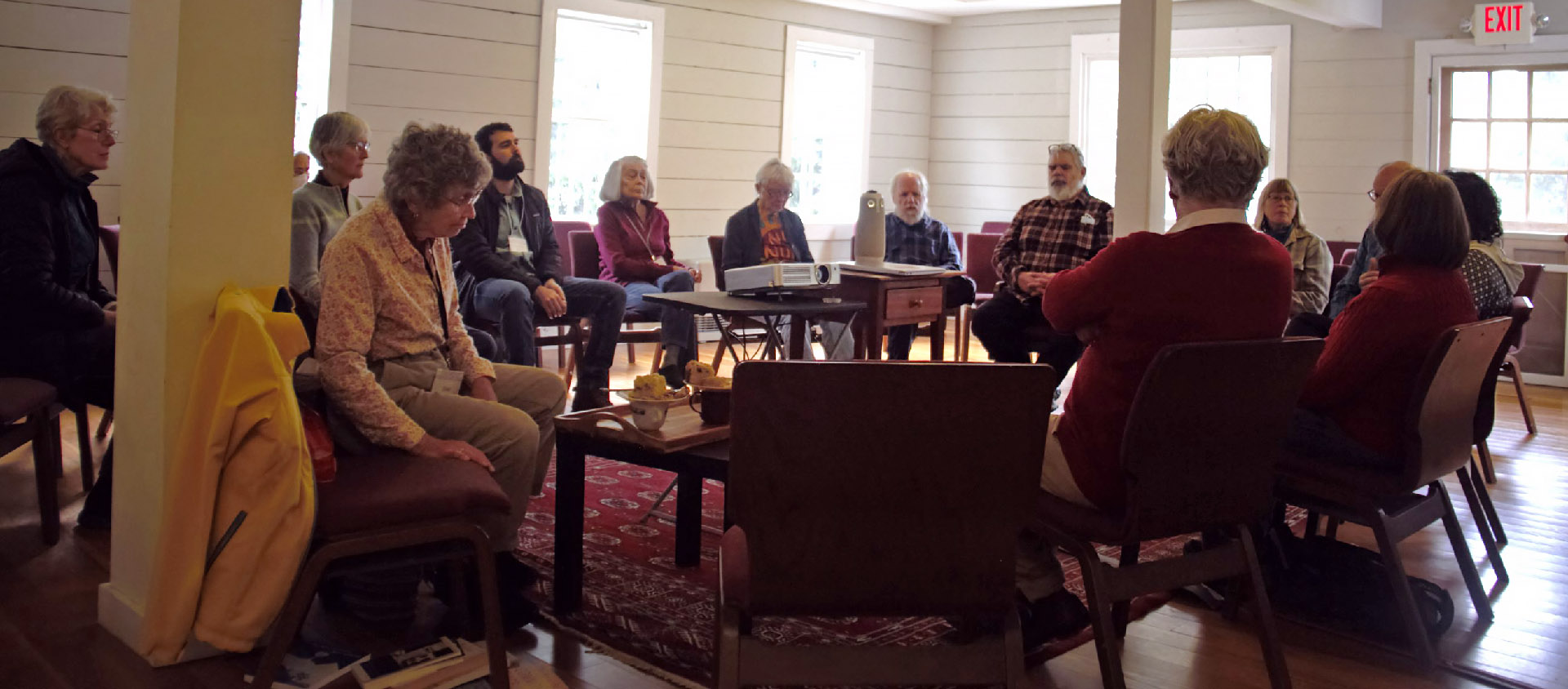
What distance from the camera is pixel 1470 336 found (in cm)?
272

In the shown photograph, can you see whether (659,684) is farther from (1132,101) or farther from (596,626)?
(1132,101)

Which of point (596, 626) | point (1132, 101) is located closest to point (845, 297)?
point (1132, 101)

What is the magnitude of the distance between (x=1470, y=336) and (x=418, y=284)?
2.46 meters

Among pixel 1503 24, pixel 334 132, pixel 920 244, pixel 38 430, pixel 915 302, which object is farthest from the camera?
pixel 1503 24

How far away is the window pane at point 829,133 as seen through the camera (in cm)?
846

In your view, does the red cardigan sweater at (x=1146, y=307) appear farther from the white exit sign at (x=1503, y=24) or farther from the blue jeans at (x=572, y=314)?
the white exit sign at (x=1503, y=24)

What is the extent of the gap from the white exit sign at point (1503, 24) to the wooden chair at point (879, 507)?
673 centimetres

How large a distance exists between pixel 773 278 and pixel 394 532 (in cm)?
243

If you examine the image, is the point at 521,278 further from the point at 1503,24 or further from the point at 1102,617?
the point at 1503,24

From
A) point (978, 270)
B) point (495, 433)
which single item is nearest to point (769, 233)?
point (978, 270)

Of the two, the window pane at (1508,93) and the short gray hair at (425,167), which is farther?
the window pane at (1508,93)

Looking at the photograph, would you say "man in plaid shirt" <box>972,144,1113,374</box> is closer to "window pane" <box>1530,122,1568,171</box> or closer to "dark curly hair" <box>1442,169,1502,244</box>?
"dark curly hair" <box>1442,169,1502,244</box>

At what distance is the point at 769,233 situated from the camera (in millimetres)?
5820

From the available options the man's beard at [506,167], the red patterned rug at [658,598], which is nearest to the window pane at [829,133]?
the man's beard at [506,167]
